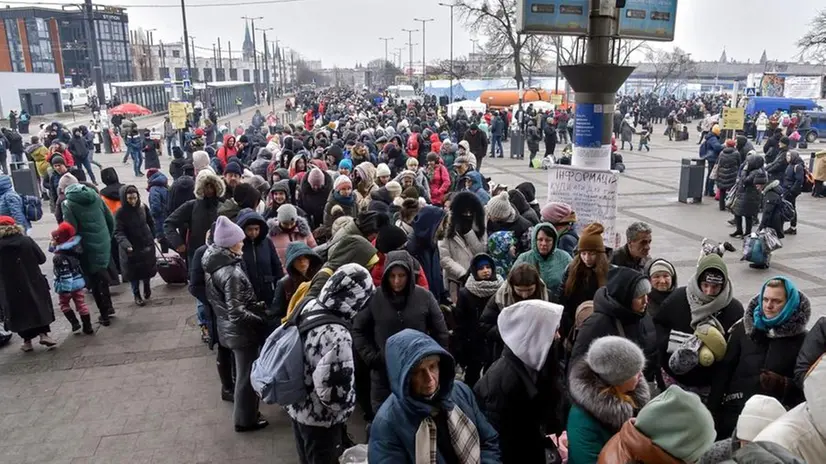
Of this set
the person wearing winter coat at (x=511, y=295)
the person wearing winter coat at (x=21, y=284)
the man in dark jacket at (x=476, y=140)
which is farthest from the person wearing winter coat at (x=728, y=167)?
the person wearing winter coat at (x=21, y=284)

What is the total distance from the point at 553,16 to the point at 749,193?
659 centimetres

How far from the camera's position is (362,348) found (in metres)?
4.29

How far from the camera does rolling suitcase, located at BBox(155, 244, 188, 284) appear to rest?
29.2ft

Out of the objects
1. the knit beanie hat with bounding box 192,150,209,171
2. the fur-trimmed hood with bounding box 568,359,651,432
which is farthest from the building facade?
the fur-trimmed hood with bounding box 568,359,651,432

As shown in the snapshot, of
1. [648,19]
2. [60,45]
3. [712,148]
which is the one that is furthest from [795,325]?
[60,45]

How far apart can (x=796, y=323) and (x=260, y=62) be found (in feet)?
410

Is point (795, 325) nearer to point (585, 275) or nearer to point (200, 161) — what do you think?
point (585, 275)

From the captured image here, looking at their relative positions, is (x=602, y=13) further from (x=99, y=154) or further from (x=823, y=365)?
(x=99, y=154)

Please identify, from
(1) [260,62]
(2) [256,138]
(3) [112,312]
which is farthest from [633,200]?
(1) [260,62]

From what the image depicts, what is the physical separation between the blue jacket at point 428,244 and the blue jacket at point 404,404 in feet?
9.18

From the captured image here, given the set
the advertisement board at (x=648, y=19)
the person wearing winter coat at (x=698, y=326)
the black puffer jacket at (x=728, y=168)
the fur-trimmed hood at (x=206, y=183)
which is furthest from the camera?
the black puffer jacket at (x=728, y=168)

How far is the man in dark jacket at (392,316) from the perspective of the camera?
13.7 feet

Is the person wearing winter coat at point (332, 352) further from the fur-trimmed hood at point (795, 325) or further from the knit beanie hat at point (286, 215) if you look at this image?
the knit beanie hat at point (286, 215)

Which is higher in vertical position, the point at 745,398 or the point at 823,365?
the point at 823,365
